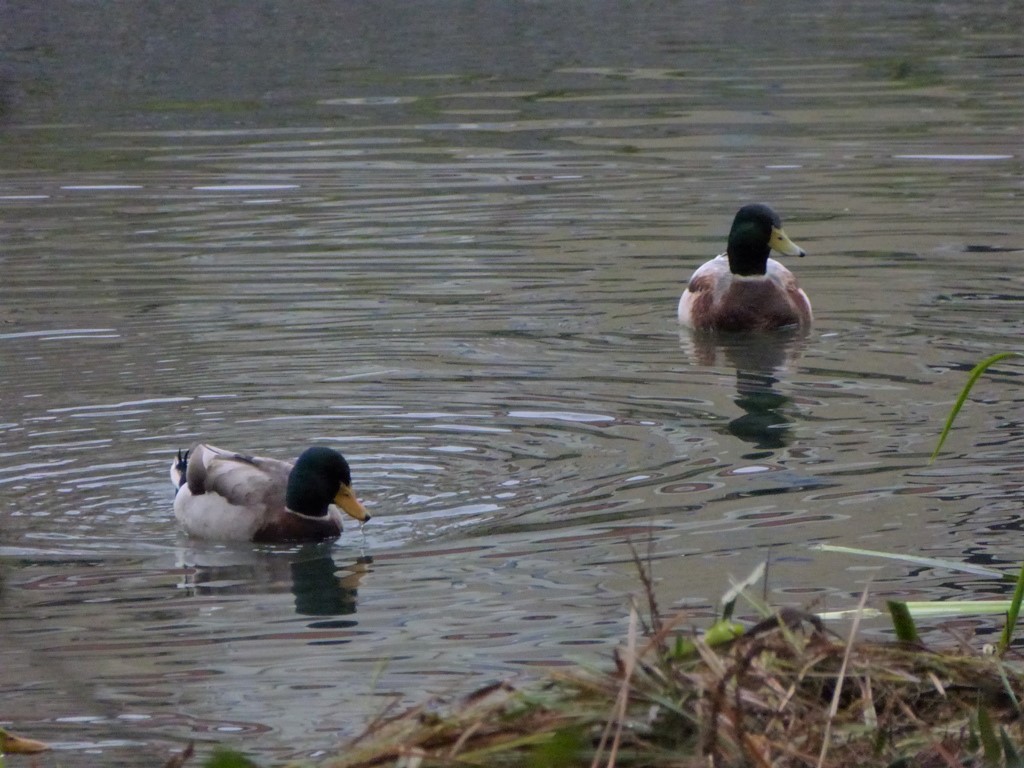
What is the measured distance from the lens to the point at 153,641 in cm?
606

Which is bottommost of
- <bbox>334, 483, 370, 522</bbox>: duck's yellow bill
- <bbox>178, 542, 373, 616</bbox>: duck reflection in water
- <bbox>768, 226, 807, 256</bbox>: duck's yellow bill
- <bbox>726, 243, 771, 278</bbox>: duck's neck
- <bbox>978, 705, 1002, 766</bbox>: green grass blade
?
<bbox>178, 542, 373, 616</bbox>: duck reflection in water

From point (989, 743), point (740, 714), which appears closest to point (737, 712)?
point (740, 714)

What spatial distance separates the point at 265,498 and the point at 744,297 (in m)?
4.58

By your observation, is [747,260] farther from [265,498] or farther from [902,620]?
[902,620]

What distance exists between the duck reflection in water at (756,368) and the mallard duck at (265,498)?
1.98m

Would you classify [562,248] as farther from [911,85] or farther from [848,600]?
[911,85]

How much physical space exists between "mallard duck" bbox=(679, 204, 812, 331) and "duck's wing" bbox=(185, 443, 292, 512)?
13.2ft

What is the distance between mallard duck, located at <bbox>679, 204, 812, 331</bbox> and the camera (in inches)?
440

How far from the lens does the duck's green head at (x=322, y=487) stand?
7254mm

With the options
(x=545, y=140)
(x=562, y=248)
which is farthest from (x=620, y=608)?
(x=545, y=140)

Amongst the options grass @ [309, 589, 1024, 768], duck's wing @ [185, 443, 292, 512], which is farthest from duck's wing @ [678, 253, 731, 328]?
grass @ [309, 589, 1024, 768]

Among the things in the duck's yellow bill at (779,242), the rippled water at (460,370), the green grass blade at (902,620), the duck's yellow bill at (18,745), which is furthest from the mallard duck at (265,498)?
the duck's yellow bill at (779,242)

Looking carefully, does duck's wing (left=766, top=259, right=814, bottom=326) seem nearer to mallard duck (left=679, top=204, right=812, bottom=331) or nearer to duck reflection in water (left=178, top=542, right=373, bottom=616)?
mallard duck (left=679, top=204, right=812, bottom=331)

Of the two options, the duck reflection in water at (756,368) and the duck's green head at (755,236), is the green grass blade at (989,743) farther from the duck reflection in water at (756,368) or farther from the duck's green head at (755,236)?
the duck's green head at (755,236)
